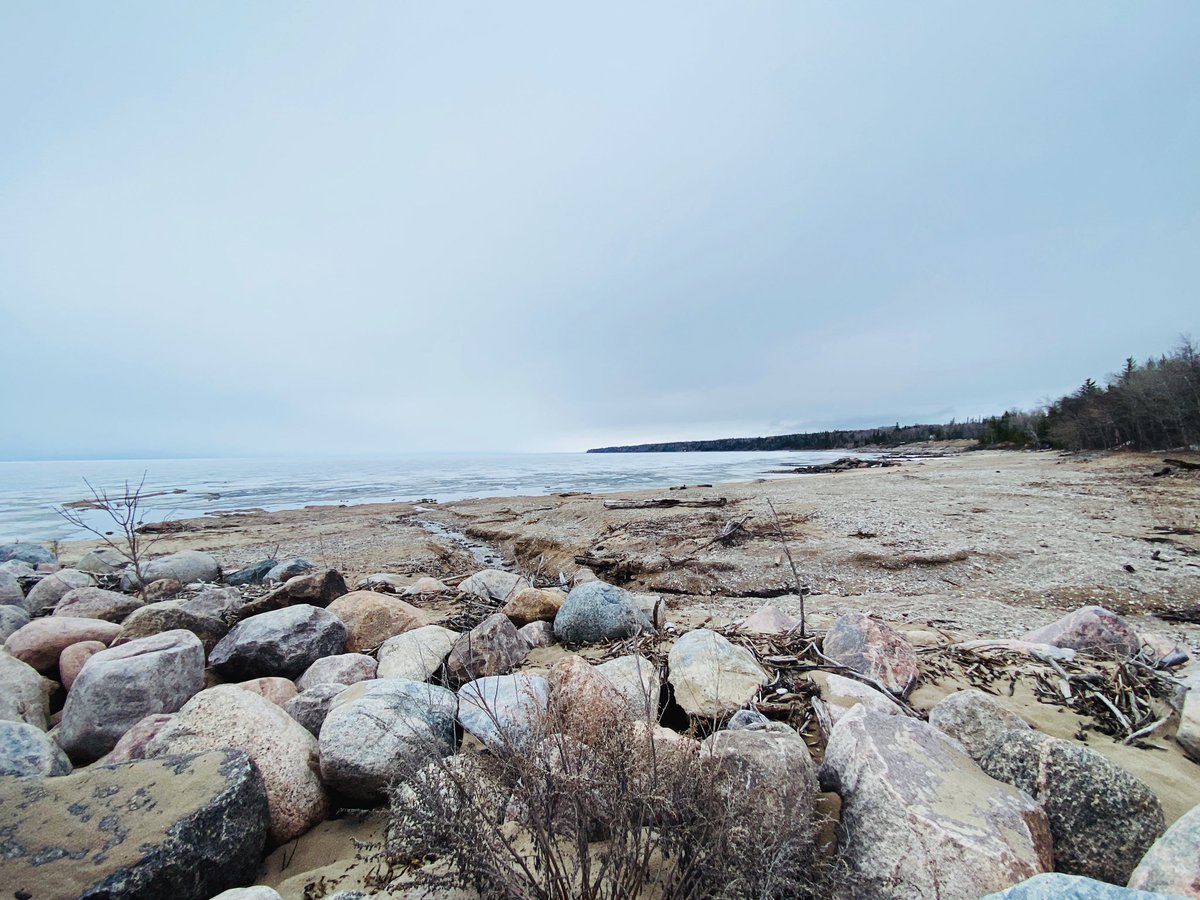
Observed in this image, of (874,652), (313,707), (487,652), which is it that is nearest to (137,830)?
(313,707)

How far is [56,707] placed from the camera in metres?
3.83

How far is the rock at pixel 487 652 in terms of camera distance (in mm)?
3787

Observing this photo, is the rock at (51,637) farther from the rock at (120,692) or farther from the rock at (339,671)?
the rock at (339,671)

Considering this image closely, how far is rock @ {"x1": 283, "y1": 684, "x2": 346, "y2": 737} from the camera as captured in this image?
304 cm

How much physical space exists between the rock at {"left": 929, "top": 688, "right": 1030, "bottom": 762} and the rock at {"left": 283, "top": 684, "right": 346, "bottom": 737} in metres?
3.60

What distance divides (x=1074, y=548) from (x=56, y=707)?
544 inches

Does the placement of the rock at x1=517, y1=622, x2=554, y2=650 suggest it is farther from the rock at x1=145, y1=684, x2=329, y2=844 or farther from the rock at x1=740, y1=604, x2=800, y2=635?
the rock at x1=145, y1=684, x2=329, y2=844

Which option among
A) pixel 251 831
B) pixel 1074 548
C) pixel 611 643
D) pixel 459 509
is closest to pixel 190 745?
pixel 251 831

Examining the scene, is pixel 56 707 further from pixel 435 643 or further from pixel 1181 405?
pixel 1181 405

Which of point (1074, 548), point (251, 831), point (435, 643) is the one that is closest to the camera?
point (251, 831)

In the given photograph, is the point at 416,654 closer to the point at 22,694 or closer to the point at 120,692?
the point at 120,692

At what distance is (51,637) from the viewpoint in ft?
13.6

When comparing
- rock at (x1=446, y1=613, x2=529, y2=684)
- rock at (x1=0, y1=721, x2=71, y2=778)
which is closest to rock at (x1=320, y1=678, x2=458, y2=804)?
rock at (x1=446, y1=613, x2=529, y2=684)

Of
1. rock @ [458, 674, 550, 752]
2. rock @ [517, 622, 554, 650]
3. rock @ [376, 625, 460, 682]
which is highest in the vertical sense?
rock @ [458, 674, 550, 752]
